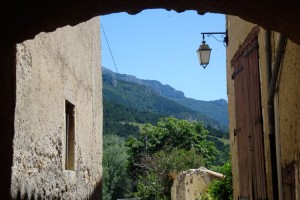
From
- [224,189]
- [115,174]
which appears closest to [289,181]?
[224,189]

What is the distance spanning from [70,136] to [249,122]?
263 cm

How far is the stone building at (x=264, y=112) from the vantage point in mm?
5582

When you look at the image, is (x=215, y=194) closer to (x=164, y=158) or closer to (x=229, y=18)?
(x=229, y=18)

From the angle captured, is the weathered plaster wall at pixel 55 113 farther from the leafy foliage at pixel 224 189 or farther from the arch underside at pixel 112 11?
the leafy foliage at pixel 224 189

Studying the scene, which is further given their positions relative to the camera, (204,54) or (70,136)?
(204,54)

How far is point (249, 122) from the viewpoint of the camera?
26.0ft

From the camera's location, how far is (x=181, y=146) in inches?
1683

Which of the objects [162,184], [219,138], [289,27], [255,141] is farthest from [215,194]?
[219,138]

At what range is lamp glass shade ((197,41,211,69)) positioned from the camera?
10.0 meters

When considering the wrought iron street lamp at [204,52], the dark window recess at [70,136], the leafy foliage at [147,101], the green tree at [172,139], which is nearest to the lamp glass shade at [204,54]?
the wrought iron street lamp at [204,52]

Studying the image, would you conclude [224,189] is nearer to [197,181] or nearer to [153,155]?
[197,181]

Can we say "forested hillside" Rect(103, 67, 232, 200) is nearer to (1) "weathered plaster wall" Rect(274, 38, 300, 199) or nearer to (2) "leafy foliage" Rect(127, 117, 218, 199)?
(2) "leafy foliage" Rect(127, 117, 218, 199)

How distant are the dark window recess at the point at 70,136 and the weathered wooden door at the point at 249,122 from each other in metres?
2.55

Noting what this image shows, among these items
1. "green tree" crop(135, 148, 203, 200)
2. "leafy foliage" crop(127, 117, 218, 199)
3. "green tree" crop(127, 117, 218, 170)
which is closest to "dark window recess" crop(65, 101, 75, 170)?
"green tree" crop(135, 148, 203, 200)
